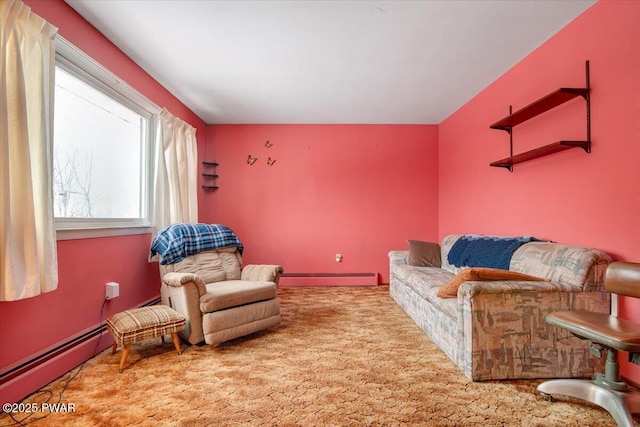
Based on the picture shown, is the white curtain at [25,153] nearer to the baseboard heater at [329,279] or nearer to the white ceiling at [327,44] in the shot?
the white ceiling at [327,44]

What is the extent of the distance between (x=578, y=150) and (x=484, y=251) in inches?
Answer: 43.6

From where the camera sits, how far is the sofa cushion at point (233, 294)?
8.21 feet

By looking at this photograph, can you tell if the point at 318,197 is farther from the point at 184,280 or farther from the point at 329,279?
the point at 184,280

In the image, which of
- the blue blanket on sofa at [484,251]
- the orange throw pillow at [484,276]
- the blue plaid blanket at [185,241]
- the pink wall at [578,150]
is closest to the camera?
the pink wall at [578,150]

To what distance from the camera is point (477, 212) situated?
3.85 m

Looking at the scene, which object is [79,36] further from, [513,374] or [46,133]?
[513,374]

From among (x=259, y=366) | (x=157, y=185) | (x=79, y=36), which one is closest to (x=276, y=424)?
(x=259, y=366)

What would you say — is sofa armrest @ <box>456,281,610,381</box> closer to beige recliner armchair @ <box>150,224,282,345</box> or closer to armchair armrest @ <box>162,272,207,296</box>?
beige recliner armchair @ <box>150,224,282,345</box>

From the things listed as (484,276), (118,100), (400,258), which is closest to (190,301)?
(118,100)

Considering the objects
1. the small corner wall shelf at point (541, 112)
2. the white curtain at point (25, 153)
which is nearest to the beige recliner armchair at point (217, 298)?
the white curtain at point (25, 153)

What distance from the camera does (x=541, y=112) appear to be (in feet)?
8.87

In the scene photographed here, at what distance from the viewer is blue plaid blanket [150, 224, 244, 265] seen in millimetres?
2902

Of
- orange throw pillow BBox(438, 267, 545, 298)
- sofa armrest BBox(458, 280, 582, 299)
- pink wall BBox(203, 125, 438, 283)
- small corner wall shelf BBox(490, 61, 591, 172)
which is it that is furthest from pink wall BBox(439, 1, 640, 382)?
pink wall BBox(203, 125, 438, 283)

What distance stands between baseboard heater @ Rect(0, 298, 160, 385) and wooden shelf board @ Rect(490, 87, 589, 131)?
3768mm
